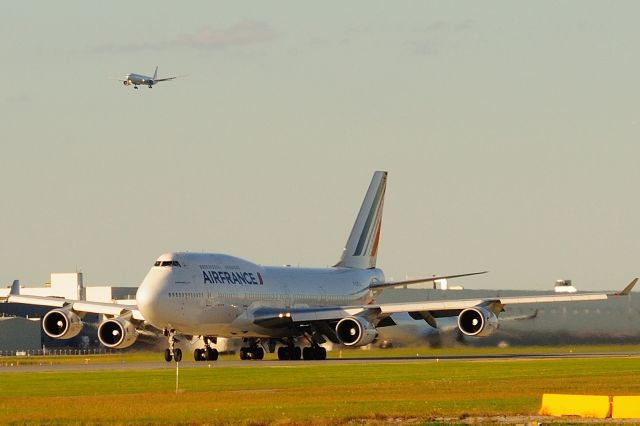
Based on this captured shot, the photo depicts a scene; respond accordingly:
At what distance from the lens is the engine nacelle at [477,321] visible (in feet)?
228

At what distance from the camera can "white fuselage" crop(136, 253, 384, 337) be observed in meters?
66.9

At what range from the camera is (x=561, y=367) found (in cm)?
5688

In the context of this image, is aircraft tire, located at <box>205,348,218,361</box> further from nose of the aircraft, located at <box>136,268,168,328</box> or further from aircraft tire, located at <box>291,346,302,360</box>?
nose of the aircraft, located at <box>136,268,168,328</box>

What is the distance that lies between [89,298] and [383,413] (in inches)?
3675

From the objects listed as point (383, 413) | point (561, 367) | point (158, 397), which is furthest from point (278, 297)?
point (383, 413)

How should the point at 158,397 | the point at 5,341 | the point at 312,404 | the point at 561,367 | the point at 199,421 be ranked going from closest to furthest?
the point at 199,421
the point at 312,404
the point at 158,397
the point at 561,367
the point at 5,341

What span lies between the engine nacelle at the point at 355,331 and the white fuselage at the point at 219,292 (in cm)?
467

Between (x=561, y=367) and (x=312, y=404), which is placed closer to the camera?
(x=312, y=404)

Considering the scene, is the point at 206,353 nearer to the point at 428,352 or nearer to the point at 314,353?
the point at 314,353

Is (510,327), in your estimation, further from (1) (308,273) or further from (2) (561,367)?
(2) (561,367)

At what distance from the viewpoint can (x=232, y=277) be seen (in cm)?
7212

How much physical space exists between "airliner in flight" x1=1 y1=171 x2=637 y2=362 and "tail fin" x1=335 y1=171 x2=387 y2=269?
7420mm

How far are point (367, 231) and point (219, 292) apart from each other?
70.2 feet

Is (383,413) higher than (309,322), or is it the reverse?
(309,322)
